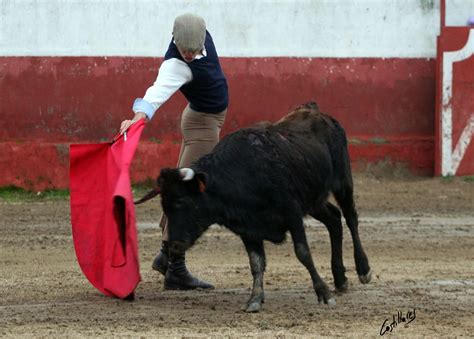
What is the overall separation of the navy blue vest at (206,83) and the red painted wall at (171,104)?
6.29 meters

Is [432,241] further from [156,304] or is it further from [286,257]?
[156,304]

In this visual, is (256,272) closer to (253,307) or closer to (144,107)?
(253,307)

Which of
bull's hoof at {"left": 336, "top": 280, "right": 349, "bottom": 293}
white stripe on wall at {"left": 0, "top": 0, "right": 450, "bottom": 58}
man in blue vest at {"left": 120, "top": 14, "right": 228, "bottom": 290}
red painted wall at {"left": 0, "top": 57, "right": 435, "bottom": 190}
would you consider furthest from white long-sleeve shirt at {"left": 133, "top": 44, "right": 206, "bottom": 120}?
white stripe on wall at {"left": 0, "top": 0, "right": 450, "bottom": 58}

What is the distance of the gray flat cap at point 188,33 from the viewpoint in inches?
292

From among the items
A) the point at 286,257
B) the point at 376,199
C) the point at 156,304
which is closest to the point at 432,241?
the point at 286,257

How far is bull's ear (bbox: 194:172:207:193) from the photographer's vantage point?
277 inches

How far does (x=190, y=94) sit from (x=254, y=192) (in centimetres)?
102

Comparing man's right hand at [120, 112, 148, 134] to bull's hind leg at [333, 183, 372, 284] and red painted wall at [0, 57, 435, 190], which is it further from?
red painted wall at [0, 57, 435, 190]

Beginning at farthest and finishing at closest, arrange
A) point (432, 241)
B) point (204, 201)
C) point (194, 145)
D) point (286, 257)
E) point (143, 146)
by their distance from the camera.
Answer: point (143, 146) < point (432, 241) < point (286, 257) < point (194, 145) < point (204, 201)

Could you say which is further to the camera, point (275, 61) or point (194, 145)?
point (275, 61)

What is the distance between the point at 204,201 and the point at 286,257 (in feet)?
8.84

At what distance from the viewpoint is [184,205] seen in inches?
280

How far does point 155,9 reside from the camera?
14.5 m

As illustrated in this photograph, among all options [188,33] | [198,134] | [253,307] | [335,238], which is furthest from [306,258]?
[188,33]
